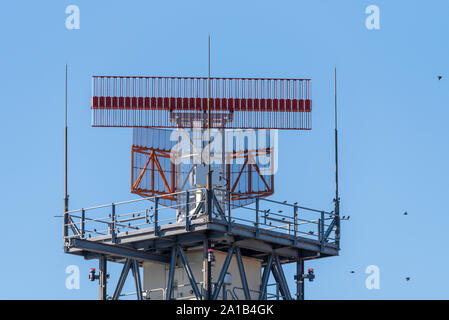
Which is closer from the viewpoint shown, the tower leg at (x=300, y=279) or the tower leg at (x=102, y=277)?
the tower leg at (x=102, y=277)

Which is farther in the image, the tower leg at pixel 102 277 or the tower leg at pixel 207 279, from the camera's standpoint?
the tower leg at pixel 102 277

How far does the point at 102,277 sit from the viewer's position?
77.9 meters

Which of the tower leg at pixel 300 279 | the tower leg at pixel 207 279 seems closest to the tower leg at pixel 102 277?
the tower leg at pixel 207 279

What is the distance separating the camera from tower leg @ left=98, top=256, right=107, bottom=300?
7769 centimetres

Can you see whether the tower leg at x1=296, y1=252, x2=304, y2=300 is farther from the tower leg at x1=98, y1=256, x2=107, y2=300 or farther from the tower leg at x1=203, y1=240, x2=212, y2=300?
the tower leg at x1=98, y1=256, x2=107, y2=300

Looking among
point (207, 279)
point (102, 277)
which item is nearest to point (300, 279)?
point (207, 279)

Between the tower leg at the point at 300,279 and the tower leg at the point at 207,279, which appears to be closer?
the tower leg at the point at 207,279

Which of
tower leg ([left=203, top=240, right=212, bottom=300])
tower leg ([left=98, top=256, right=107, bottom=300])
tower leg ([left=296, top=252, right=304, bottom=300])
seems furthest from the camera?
tower leg ([left=296, top=252, right=304, bottom=300])

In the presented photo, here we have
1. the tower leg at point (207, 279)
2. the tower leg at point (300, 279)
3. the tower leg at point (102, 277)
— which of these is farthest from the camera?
the tower leg at point (300, 279)

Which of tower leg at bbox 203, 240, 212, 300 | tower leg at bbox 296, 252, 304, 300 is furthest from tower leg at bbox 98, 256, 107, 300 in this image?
tower leg at bbox 296, 252, 304, 300

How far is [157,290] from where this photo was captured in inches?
3059

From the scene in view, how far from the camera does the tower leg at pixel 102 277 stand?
255ft

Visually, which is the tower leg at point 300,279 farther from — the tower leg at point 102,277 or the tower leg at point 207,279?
the tower leg at point 102,277

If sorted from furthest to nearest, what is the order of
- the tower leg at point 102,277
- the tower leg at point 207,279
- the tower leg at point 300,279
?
the tower leg at point 300,279, the tower leg at point 102,277, the tower leg at point 207,279
